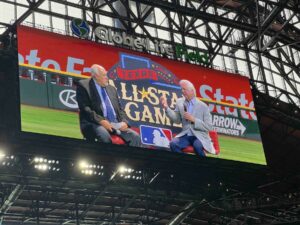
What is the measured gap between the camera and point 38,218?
→ 3262cm

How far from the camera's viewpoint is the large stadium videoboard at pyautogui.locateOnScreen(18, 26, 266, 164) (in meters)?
25.8

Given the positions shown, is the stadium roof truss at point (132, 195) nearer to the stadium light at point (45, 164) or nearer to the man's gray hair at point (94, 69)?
the stadium light at point (45, 164)

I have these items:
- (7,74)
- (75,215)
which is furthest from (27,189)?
(7,74)

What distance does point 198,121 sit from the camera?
29.0 m

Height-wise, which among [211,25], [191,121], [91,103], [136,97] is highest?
[211,25]

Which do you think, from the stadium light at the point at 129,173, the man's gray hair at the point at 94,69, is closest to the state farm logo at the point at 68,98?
the man's gray hair at the point at 94,69

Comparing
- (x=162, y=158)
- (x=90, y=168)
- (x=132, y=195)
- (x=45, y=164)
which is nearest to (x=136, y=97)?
(x=162, y=158)

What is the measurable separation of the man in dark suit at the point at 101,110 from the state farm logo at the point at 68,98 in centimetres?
17

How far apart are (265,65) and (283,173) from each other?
23.0 ft

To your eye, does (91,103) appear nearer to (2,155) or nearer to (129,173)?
(2,155)

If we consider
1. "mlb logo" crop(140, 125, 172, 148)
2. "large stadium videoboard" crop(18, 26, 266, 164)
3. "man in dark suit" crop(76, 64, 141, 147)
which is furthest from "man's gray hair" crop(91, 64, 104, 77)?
"mlb logo" crop(140, 125, 172, 148)

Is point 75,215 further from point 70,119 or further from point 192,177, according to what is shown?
point 70,119

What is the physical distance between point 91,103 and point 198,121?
494 centimetres

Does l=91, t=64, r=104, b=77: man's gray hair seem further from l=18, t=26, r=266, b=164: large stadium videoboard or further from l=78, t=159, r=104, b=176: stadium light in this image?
l=78, t=159, r=104, b=176: stadium light
